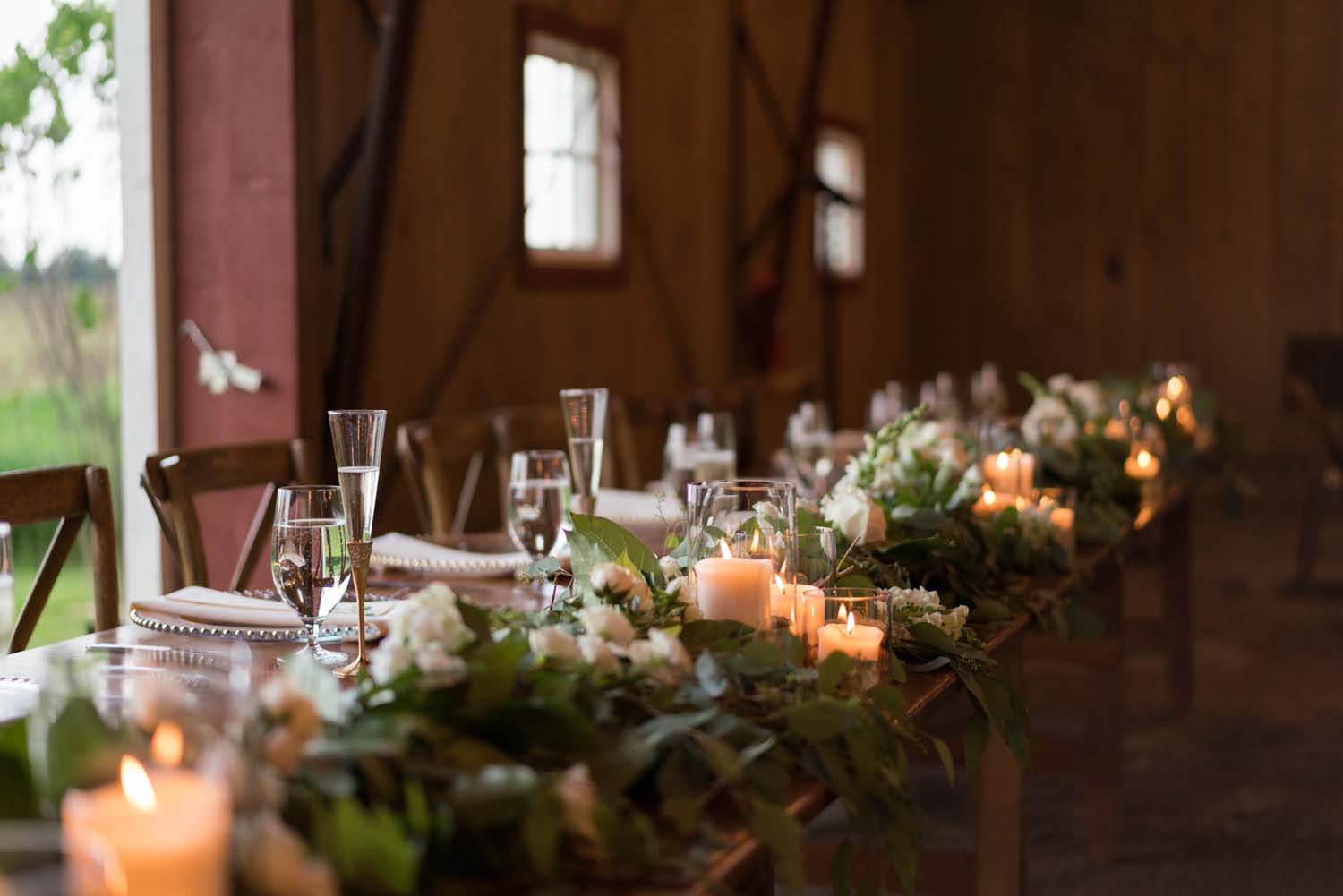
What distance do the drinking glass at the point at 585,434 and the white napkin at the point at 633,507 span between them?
25cm

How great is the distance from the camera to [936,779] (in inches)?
146

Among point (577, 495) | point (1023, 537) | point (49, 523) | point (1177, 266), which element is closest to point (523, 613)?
point (577, 495)

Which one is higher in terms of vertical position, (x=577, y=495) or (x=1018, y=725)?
(x=577, y=495)

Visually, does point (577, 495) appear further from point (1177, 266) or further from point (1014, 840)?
point (1177, 266)

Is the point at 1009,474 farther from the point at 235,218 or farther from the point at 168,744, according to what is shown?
the point at 235,218

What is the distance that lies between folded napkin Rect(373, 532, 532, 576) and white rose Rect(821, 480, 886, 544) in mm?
475

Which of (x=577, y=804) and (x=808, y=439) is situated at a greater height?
(x=808, y=439)

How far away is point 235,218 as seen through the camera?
12.8ft

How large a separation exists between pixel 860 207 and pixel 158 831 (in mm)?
8261

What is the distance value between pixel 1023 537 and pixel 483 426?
1.61 metres

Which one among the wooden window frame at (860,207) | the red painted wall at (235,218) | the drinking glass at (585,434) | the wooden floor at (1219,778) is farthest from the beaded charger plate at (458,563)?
the wooden window frame at (860,207)

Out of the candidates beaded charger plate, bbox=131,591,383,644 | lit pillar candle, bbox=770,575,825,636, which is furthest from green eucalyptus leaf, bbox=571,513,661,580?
beaded charger plate, bbox=131,591,383,644

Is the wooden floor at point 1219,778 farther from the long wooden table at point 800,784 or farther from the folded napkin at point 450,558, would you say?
the folded napkin at point 450,558

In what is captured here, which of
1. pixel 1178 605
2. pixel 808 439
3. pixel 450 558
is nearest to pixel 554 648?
pixel 450 558
